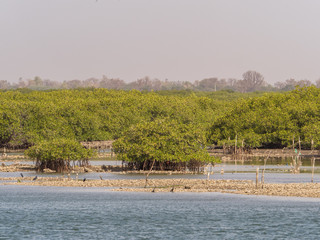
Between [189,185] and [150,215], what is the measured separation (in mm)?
14259

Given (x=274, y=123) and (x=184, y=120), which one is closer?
(x=274, y=123)

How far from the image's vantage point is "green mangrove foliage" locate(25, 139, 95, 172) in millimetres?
68250

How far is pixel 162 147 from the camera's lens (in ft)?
231

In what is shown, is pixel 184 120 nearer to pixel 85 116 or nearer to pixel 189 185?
pixel 85 116

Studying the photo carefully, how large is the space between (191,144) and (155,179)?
37.0ft

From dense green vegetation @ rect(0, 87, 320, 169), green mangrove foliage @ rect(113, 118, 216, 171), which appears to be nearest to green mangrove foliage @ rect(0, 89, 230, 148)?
dense green vegetation @ rect(0, 87, 320, 169)

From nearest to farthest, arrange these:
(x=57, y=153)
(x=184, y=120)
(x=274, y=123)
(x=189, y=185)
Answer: (x=189, y=185) < (x=57, y=153) < (x=274, y=123) < (x=184, y=120)

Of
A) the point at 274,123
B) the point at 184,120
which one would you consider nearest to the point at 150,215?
the point at 274,123

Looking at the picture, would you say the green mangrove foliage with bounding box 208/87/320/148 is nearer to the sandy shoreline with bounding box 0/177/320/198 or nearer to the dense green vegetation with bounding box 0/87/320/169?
the dense green vegetation with bounding box 0/87/320/169

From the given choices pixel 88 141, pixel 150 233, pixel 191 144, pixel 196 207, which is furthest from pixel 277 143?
pixel 150 233

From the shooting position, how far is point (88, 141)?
14125cm

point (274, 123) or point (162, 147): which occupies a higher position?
point (274, 123)

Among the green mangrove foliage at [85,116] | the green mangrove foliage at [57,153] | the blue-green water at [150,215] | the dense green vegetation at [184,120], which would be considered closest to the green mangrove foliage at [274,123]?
the dense green vegetation at [184,120]

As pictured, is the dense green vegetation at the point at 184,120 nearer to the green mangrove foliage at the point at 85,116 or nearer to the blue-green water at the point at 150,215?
the green mangrove foliage at the point at 85,116
